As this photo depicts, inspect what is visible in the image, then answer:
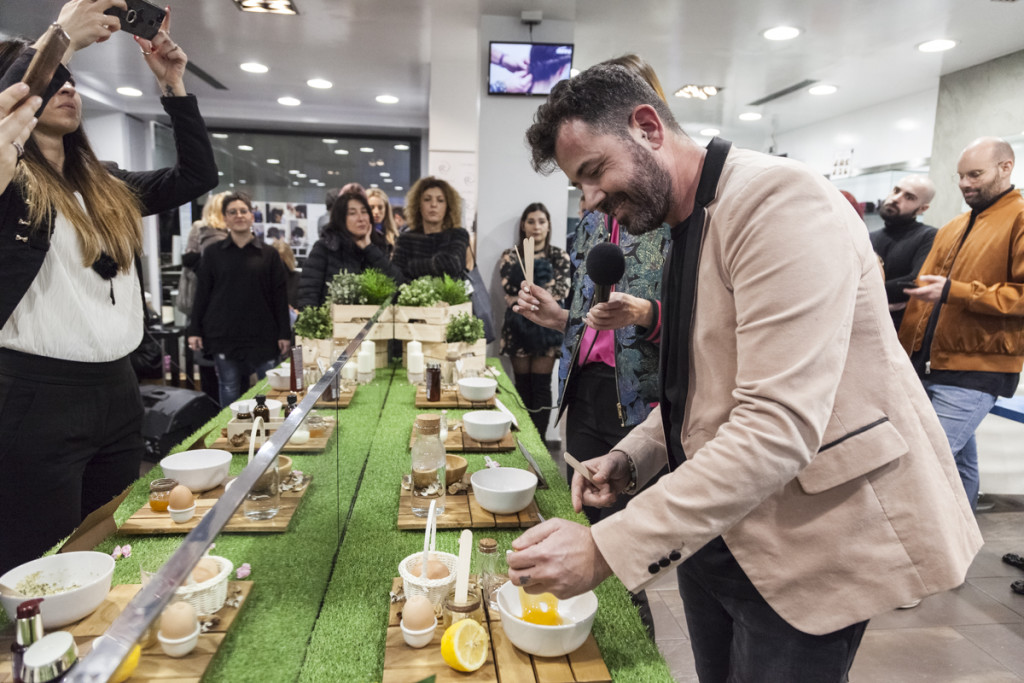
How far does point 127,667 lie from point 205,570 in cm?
12

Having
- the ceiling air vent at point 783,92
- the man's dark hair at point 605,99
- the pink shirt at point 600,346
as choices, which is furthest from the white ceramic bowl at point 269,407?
the ceiling air vent at point 783,92

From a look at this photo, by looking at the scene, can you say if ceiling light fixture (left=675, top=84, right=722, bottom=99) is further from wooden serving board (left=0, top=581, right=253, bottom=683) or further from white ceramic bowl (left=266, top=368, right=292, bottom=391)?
wooden serving board (left=0, top=581, right=253, bottom=683)

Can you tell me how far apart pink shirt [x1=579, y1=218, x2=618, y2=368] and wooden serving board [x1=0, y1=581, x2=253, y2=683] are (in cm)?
130

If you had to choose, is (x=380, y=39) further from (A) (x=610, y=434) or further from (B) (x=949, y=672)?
(B) (x=949, y=672)

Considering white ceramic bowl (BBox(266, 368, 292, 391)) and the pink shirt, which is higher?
the pink shirt

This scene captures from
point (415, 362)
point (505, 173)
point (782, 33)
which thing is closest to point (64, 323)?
point (415, 362)

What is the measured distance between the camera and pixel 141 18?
5.32 ft

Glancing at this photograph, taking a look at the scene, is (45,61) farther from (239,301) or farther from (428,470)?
(239,301)

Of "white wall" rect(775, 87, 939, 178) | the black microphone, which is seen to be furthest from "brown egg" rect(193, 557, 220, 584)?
"white wall" rect(775, 87, 939, 178)

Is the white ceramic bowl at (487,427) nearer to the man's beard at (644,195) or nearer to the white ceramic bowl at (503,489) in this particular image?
the white ceramic bowl at (503,489)

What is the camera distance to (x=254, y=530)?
2.90ft

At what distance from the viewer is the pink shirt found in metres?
1.96

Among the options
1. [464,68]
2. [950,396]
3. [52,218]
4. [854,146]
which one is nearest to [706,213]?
[52,218]

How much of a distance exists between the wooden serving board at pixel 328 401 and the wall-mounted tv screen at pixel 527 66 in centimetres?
259
